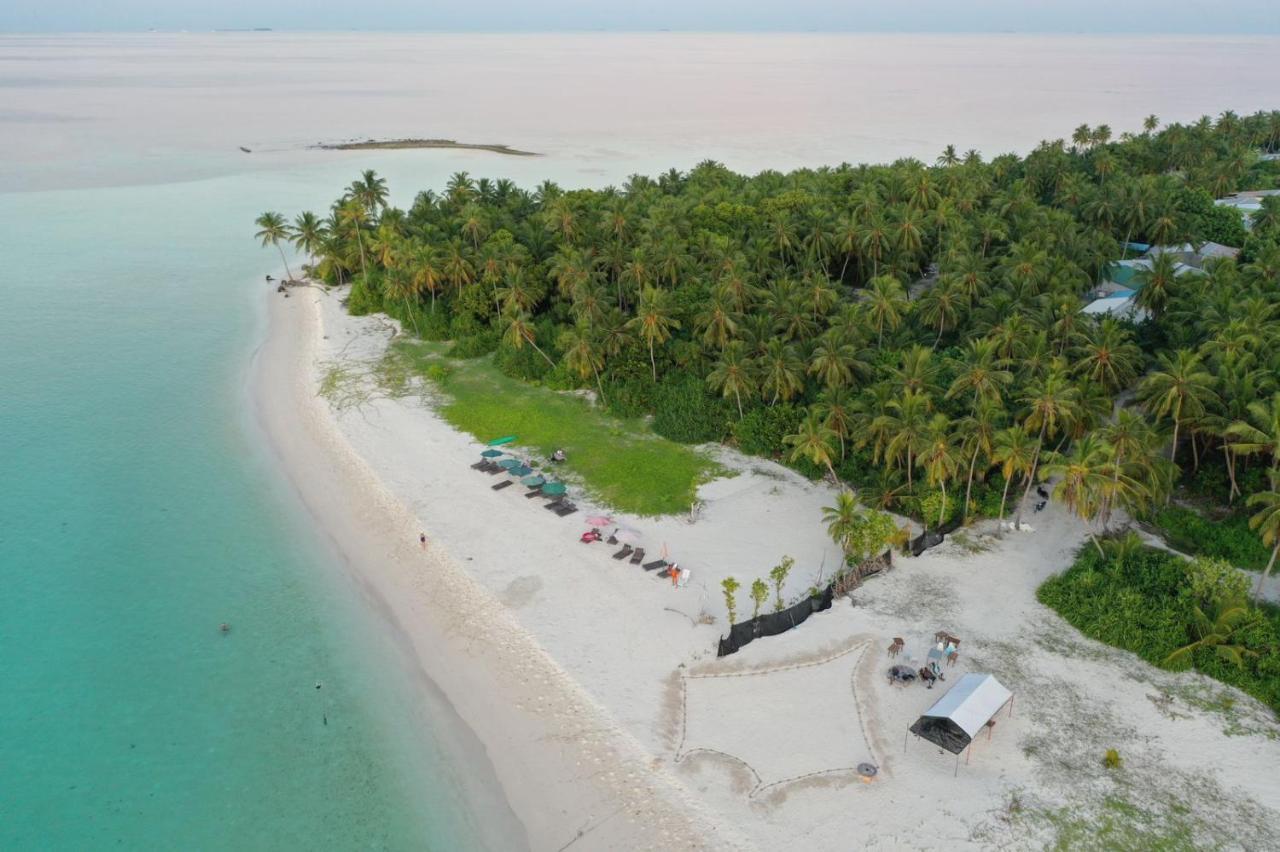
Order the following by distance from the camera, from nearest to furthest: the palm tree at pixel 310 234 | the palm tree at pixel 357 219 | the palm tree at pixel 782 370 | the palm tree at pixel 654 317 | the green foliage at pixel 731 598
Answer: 1. the green foliage at pixel 731 598
2. the palm tree at pixel 782 370
3. the palm tree at pixel 654 317
4. the palm tree at pixel 357 219
5. the palm tree at pixel 310 234

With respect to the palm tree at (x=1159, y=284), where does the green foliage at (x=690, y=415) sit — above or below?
below

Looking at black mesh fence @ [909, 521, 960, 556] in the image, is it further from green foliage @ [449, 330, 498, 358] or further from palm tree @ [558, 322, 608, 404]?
green foliage @ [449, 330, 498, 358]

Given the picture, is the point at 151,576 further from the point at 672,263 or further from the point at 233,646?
the point at 672,263

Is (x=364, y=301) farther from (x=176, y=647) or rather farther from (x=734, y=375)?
(x=176, y=647)

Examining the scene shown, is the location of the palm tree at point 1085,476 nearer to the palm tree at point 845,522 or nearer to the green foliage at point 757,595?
the palm tree at point 845,522

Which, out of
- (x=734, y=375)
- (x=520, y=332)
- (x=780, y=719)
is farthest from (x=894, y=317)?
(x=780, y=719)

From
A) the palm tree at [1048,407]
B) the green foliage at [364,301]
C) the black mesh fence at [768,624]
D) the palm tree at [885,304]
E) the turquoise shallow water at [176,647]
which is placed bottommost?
the turquoise shallow water at [176,647]

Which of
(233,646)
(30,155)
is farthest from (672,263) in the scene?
(30,155)

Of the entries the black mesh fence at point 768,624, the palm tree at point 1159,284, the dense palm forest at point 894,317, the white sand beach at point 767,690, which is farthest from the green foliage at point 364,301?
the palm tree at point 1159,284
